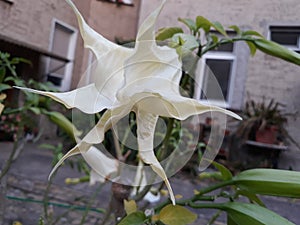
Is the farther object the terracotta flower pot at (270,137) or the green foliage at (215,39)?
the terracotta flower pot at (270,137)

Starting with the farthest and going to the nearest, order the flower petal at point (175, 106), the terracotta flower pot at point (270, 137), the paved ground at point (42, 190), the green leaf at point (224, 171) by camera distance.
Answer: the paved ground at point (42, 190), the terracotta flower pot at point (270, 137), the green leaf at point (224, 171), the flower petal at point (175, 106)

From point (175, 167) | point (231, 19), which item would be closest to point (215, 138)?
point (175, 167)

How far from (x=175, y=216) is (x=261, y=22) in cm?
21

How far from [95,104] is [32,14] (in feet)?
0.57

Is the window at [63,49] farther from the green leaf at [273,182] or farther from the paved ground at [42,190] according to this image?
the paved ground at [42,190]

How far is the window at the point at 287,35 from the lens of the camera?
29cm

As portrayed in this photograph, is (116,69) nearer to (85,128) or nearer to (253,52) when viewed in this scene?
(85,128)

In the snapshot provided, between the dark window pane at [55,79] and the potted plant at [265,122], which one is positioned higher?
the dark window pane at [55,79]

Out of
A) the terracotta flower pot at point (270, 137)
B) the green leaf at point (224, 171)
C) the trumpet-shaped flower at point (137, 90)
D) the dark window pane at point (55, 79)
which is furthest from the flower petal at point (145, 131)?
the terracotta flower pot at point (270, 137)

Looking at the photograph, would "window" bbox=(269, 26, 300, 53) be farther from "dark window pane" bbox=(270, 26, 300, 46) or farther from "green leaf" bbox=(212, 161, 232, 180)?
"green leaf" bbox=(212, 161, 232, 180)

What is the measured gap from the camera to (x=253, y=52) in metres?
0.30

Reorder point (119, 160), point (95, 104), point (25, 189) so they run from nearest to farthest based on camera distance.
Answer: point (95, 104) < point (119, 160) < point (25, 189)

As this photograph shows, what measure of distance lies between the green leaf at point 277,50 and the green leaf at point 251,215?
0.13 meters

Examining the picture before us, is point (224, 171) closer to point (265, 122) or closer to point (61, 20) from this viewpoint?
point (61, 20)
